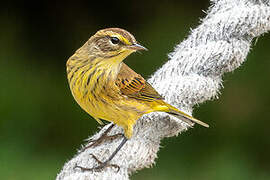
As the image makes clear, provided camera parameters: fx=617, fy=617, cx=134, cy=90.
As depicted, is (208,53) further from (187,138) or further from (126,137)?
(187,138)

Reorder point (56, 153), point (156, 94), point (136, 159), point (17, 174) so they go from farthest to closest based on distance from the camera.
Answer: point (56, 153), point (17, 174), point (156, 94), point (136, 159)

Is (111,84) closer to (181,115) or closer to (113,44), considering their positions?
(113,44)

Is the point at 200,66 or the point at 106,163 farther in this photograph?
the point at 200,66

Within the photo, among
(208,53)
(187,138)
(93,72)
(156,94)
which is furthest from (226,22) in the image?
(187,138)

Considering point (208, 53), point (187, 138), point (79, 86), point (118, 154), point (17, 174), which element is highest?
point (208, 53)

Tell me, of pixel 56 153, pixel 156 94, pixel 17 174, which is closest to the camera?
pixel 156 94

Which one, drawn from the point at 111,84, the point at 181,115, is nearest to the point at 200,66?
the point at 181,115
